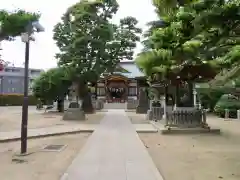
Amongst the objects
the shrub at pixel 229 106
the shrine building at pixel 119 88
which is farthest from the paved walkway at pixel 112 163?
the shrine building at pixel 119 88

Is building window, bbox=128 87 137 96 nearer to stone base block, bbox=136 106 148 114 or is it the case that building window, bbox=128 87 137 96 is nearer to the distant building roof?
Result: the distant building roof

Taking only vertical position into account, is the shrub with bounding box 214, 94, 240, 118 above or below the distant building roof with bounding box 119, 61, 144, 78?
below

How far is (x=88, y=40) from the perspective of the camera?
31000 mm

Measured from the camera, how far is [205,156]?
33.7 ft

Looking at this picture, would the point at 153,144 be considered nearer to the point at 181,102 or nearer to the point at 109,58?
the point at 181,102

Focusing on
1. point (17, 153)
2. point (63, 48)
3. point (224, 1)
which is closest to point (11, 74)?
point (63, 48)

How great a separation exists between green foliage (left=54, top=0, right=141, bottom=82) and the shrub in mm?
10437

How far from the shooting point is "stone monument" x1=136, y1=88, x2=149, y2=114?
1403 inches

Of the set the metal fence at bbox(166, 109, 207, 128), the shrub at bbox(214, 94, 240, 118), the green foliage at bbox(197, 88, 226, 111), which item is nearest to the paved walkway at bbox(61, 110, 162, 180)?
the metal fence at bbox(166, 109, 207, 128)

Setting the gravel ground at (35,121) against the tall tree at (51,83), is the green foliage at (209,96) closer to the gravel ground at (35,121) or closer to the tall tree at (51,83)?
the gravel ground at (35,121)

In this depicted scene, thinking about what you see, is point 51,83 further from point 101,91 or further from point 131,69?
point 131,69

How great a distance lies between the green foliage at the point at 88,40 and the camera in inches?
1217

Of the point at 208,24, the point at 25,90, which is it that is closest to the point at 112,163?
the point at 25,90

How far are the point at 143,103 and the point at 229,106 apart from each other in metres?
9.54
